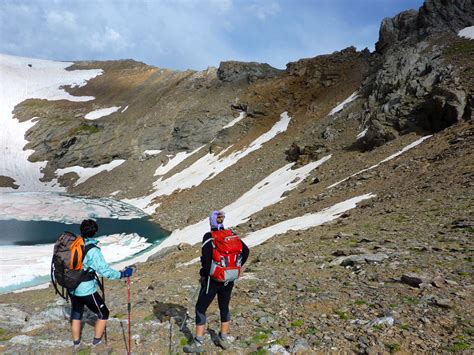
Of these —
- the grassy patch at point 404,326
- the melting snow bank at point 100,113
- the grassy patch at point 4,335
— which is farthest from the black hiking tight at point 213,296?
the melting snow bank at point 100,113

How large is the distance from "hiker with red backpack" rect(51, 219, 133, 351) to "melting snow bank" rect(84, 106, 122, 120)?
92.7 m

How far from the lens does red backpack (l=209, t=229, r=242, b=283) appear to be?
6422 millimetres

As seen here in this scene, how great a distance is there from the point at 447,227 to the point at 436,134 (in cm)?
1636

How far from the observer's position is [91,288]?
264 inches

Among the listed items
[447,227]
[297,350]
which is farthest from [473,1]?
[297,350]

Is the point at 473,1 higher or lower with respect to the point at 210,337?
higher

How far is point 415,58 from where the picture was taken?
38.0 metres

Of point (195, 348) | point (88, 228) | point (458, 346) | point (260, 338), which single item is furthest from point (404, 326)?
point (88, 228)

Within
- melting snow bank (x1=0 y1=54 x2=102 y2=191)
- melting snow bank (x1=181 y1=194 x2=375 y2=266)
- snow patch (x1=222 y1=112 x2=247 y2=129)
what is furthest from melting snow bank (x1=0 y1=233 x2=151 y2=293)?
melting snow bank (x1=0 y1=54 x2=102 y2=191)

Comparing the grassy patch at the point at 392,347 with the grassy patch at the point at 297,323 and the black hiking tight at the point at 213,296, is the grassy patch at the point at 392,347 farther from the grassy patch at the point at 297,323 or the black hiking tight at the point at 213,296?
the black hiking tight at the point at 213,296

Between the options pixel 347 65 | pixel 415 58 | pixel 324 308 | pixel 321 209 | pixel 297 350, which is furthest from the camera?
pixel 347 65

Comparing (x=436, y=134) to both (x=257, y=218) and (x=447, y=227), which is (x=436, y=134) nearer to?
(x=257, y=218)

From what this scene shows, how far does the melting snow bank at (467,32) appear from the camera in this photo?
3741cm

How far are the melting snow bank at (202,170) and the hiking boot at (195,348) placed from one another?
45.2 m
